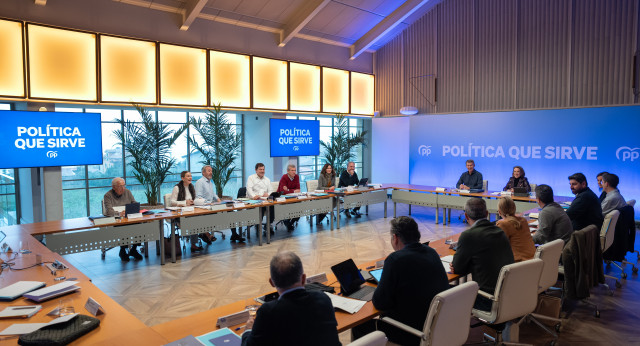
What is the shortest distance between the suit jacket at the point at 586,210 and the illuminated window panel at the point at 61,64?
709 centimetres

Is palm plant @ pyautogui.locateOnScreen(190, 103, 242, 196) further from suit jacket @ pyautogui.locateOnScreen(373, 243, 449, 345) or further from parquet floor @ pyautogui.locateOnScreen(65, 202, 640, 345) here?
suit jacket @ pyautogui.locateOnScreen(373, 243, 449, 345)

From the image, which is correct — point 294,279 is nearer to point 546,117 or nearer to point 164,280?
point 164,280

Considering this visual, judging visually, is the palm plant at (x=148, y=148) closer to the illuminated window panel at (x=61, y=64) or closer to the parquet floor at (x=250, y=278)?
the illuminated window panel at (x=61, y=64)

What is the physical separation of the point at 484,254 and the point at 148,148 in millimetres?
5896

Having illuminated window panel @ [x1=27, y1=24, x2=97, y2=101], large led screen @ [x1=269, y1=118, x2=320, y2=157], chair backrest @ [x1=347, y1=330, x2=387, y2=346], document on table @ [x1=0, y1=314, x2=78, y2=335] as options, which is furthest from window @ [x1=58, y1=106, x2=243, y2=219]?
chair backrest @ [x1=347, y1=330, x2=387, y2=346]

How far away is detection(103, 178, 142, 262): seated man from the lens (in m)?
5.65

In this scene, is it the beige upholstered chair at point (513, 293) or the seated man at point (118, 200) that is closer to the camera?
the beige upholstered chair at point (513, 293)

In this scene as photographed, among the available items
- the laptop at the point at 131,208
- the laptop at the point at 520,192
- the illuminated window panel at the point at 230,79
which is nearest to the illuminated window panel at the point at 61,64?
the illuminated window panel at the point at 230,79

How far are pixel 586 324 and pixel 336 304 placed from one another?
2.62 metres

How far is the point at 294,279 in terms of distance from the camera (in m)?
1.86

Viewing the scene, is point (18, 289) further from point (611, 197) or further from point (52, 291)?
point (611, 197)

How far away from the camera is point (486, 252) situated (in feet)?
9.83

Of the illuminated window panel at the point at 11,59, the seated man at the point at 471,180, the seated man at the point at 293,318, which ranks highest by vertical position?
the illuminated window panel at the point at 11,59

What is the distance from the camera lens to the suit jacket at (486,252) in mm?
2994
